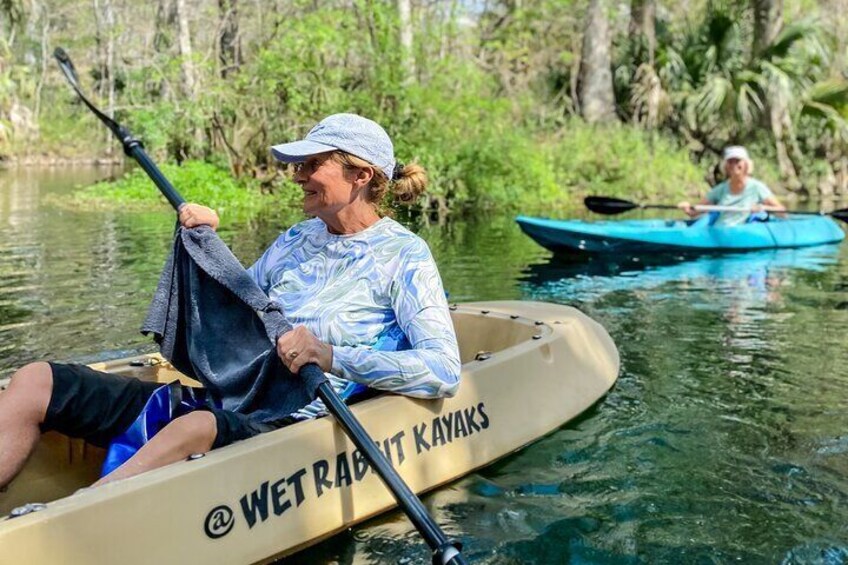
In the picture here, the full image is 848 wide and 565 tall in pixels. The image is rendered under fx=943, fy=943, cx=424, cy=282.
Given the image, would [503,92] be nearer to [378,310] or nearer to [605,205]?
[605,205]

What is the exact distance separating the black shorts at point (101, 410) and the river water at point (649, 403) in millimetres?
500

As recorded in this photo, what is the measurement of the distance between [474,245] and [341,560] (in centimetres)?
850

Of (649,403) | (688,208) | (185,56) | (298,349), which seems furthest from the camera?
(185,56)

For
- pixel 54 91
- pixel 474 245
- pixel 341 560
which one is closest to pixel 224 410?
pixel 341 560

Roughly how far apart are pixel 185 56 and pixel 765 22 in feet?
42.7

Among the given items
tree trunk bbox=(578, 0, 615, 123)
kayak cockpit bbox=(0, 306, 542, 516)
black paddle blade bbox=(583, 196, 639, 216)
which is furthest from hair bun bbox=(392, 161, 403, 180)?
tree trunk bbox=(578, 0, 615, 123)

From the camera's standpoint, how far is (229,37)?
716 inches

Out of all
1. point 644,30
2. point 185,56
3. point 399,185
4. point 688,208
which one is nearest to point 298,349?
point 399,185

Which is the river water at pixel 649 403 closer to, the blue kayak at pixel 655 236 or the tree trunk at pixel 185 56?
the blue kayak at pixel 655 236

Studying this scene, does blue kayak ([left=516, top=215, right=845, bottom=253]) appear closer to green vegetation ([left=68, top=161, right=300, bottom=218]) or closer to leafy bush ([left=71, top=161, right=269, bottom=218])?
green vegetation ([left=68, top=161, right=300, bottom=218])

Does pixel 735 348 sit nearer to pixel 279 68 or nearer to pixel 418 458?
pixel 418 458

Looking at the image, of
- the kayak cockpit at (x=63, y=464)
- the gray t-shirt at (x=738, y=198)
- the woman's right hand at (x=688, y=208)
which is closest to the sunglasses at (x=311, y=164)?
the kayak cockpit at (x=63, y=464)

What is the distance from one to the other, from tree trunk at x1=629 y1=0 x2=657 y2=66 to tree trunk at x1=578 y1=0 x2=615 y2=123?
3.51 ft

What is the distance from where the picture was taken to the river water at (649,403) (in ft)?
10.6
